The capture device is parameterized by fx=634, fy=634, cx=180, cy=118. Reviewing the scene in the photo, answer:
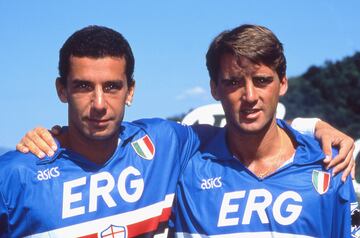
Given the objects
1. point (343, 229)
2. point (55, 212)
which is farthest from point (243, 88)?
point (55, 212)

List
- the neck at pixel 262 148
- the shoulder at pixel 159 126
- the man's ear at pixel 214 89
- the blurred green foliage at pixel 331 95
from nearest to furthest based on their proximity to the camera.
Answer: the neck at pixel 262 148
the man's ear at pixel 214 89
the shoulder at pixel 159 126
the blurred green foliage at pixel 331 95

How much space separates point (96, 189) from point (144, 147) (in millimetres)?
533

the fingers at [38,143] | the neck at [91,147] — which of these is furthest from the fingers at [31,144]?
the neck at [91,147]

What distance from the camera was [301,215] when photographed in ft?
14.3

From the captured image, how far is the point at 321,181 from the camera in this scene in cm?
442

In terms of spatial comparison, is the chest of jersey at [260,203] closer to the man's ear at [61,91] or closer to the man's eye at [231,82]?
the man's eye at [231,82]

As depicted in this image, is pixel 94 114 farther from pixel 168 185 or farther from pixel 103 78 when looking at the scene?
pixel 168 185

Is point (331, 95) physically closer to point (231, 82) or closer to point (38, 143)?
point (231, 82)

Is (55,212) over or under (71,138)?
under

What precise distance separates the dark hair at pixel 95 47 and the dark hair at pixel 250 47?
2.05ft

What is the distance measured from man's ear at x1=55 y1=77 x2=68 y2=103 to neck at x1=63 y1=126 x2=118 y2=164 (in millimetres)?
213

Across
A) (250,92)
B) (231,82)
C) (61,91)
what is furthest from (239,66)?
(61,91)

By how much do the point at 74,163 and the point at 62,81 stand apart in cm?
60

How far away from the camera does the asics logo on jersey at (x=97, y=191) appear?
14.2 ft
